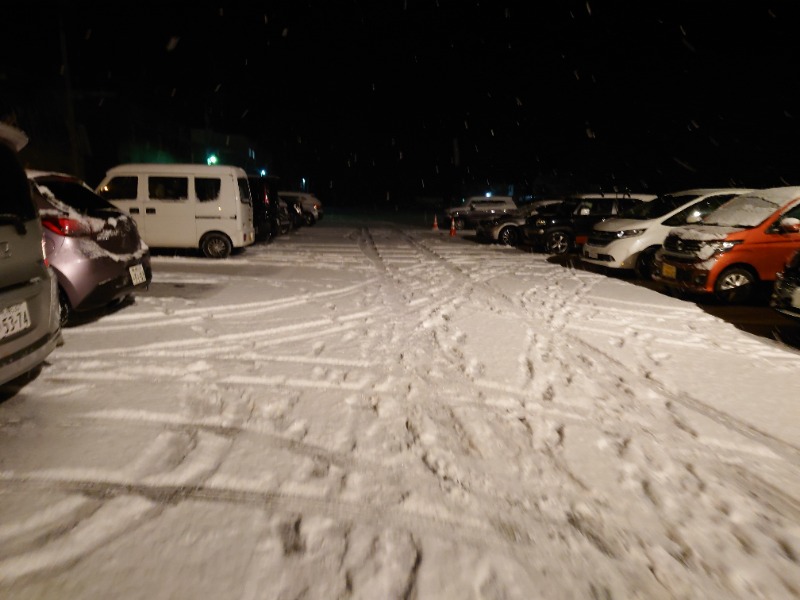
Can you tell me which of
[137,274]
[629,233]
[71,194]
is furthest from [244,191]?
[629,233]

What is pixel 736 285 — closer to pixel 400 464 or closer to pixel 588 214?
pixel 588 214

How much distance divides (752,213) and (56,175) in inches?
371

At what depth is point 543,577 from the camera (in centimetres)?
211

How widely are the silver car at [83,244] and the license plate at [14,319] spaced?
179 centimetres

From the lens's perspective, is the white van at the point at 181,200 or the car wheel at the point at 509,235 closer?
the white van at the point at 181,200

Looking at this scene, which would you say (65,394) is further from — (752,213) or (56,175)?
(752,213)

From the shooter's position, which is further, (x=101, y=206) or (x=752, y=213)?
(x=752, y=213)

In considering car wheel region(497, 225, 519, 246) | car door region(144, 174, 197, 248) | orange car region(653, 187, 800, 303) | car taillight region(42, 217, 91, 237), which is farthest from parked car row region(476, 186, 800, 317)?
car door region(144, 174, 197, 248)

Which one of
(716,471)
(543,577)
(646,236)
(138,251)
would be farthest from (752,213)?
(138,251)

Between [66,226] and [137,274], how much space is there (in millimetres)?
1040

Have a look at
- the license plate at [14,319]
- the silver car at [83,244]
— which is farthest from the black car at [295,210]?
the license plate at [14,319]

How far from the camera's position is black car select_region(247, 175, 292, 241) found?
12950 mm

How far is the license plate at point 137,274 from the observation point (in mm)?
5720

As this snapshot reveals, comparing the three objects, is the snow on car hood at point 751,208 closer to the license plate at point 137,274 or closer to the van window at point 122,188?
the license plate at point 137,274
